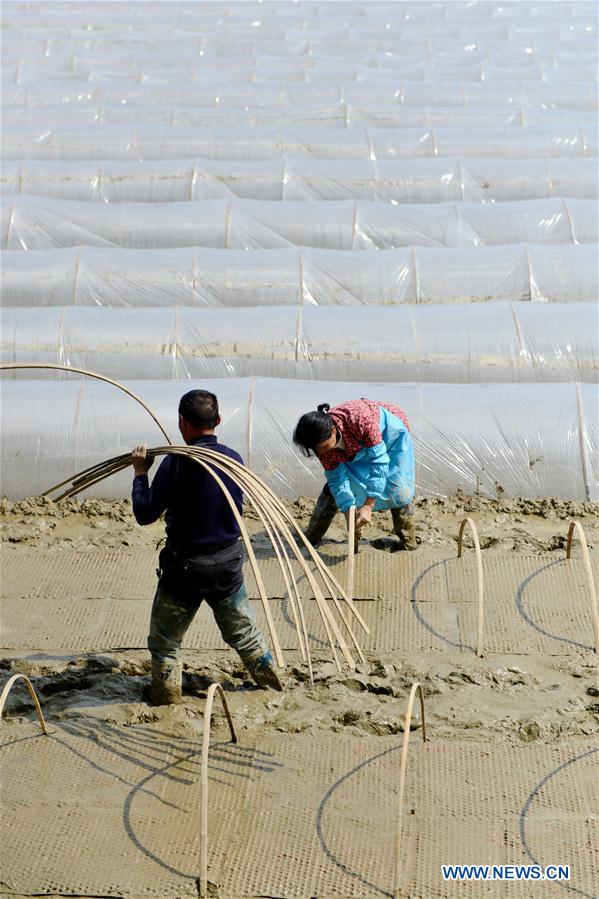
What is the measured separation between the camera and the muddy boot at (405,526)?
5.43m

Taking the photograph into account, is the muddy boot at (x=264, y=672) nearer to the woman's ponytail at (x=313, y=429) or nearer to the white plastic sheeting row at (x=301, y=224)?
the woman's ponytail at (x=313, y=429)

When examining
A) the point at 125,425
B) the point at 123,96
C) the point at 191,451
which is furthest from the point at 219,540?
the point at 123,96

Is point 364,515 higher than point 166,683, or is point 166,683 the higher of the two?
point 364,515

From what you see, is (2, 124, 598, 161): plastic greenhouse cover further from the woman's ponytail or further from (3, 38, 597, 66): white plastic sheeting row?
the woman's ponytail

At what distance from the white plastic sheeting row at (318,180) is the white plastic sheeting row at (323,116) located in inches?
62.5

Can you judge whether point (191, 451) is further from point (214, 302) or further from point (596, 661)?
point (214, 302)

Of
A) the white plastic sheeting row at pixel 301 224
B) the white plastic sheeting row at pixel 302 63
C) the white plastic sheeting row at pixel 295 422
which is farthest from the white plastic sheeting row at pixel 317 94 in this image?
the white plastic sheeting row at pixel 295 422

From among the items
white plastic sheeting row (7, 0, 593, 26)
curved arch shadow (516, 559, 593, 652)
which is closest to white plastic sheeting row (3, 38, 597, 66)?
white plastic sheeting row (7, 0, 593, 26)

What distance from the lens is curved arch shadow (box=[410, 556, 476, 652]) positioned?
4.71m

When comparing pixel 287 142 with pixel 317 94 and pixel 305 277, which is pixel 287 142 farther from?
pixel 305 277

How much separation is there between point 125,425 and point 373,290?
2.49 m

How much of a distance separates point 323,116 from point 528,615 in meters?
7.92

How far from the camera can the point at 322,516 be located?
18.0ft

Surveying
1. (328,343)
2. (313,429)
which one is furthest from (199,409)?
(328,343)
